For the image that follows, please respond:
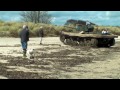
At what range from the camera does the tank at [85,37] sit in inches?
933

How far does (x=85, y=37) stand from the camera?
79.1ft

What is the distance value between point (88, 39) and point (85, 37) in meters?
0.28

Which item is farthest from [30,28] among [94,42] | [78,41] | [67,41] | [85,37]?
[94,42]

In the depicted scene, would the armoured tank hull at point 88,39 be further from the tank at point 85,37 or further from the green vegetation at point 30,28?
the green vegetation at point 30,28

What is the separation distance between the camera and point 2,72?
440 inches

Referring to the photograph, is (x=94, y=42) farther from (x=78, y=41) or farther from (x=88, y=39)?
(x=78, y=41)

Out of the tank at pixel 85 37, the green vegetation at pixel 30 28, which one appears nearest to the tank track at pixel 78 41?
the tank at pixel 85 37

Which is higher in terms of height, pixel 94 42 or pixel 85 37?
pixel 85 37

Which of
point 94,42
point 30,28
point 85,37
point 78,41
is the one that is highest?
point 85,37

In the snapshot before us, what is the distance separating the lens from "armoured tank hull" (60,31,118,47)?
77.4 ft
